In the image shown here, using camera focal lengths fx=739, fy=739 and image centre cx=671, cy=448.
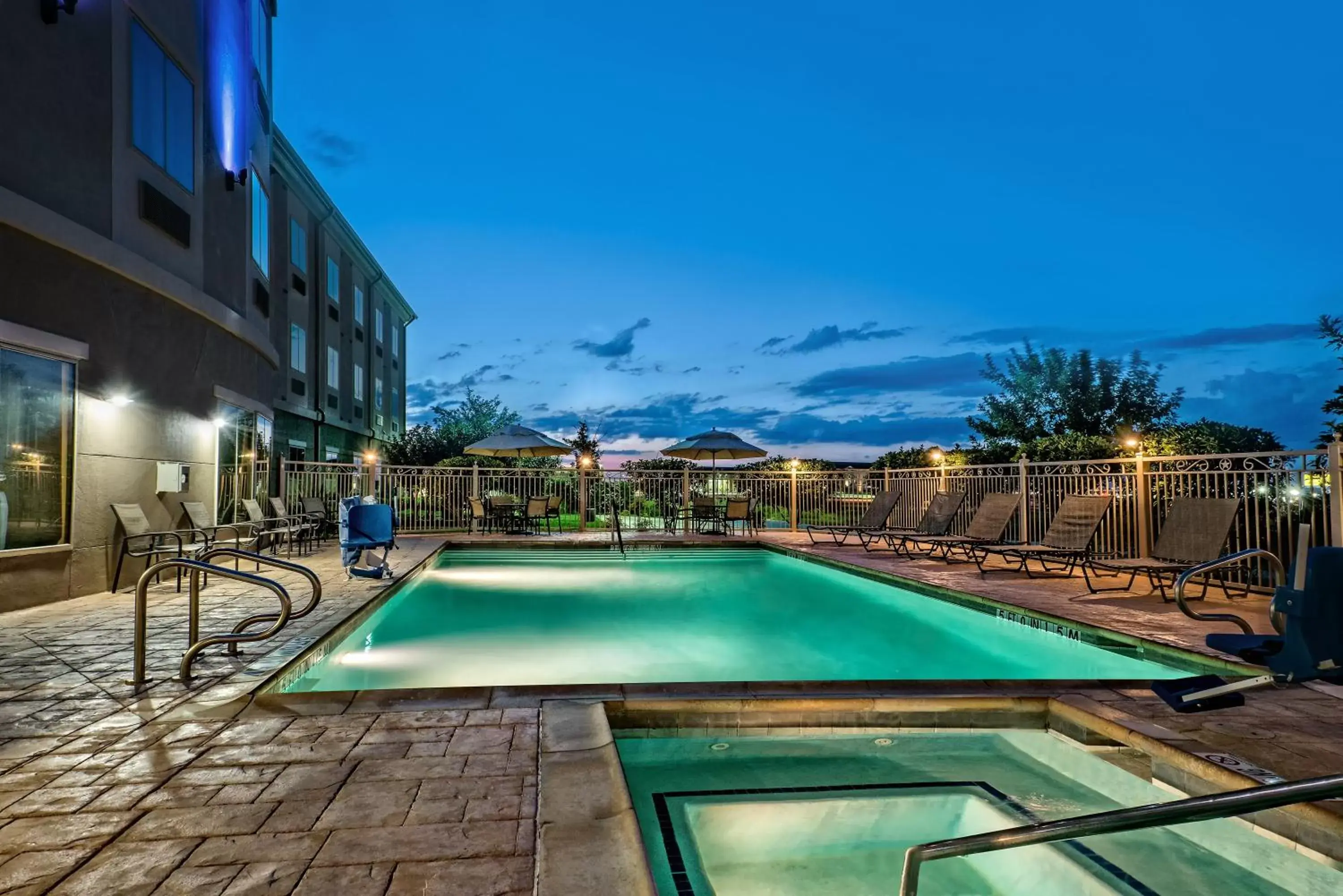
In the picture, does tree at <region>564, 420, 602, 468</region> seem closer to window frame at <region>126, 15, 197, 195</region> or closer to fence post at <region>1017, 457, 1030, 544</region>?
fence post at <region>1017, 457, 1030, 544</region>

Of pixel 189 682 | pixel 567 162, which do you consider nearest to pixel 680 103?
pixel 567 162

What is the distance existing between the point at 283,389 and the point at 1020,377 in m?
23.0

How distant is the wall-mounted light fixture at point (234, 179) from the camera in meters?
9.20

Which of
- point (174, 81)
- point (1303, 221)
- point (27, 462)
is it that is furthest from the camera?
point (1303, 221)

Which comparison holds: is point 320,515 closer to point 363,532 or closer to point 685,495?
point 363,532

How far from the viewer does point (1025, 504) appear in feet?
33.3

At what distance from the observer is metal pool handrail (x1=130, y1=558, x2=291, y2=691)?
3.45 metres

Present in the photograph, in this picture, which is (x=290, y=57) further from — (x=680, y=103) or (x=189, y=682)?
A: (x=189, y=682)

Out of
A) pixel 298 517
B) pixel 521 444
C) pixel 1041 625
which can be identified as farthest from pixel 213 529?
pixel 521 444

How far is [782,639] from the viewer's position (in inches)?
264

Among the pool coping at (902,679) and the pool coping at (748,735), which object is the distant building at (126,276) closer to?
the pool coping at (902,679)

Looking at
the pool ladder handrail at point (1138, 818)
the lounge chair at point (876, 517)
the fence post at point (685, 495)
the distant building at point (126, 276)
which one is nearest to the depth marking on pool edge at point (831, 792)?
the pool ladder handrail at point (1138, 818)

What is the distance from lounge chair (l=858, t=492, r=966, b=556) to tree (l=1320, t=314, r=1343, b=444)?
8230mm

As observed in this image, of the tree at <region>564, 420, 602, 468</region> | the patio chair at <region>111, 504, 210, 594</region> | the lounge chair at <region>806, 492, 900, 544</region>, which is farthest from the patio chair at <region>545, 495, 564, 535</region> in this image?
the tree at <region>564, 420, 602, 468</region>
